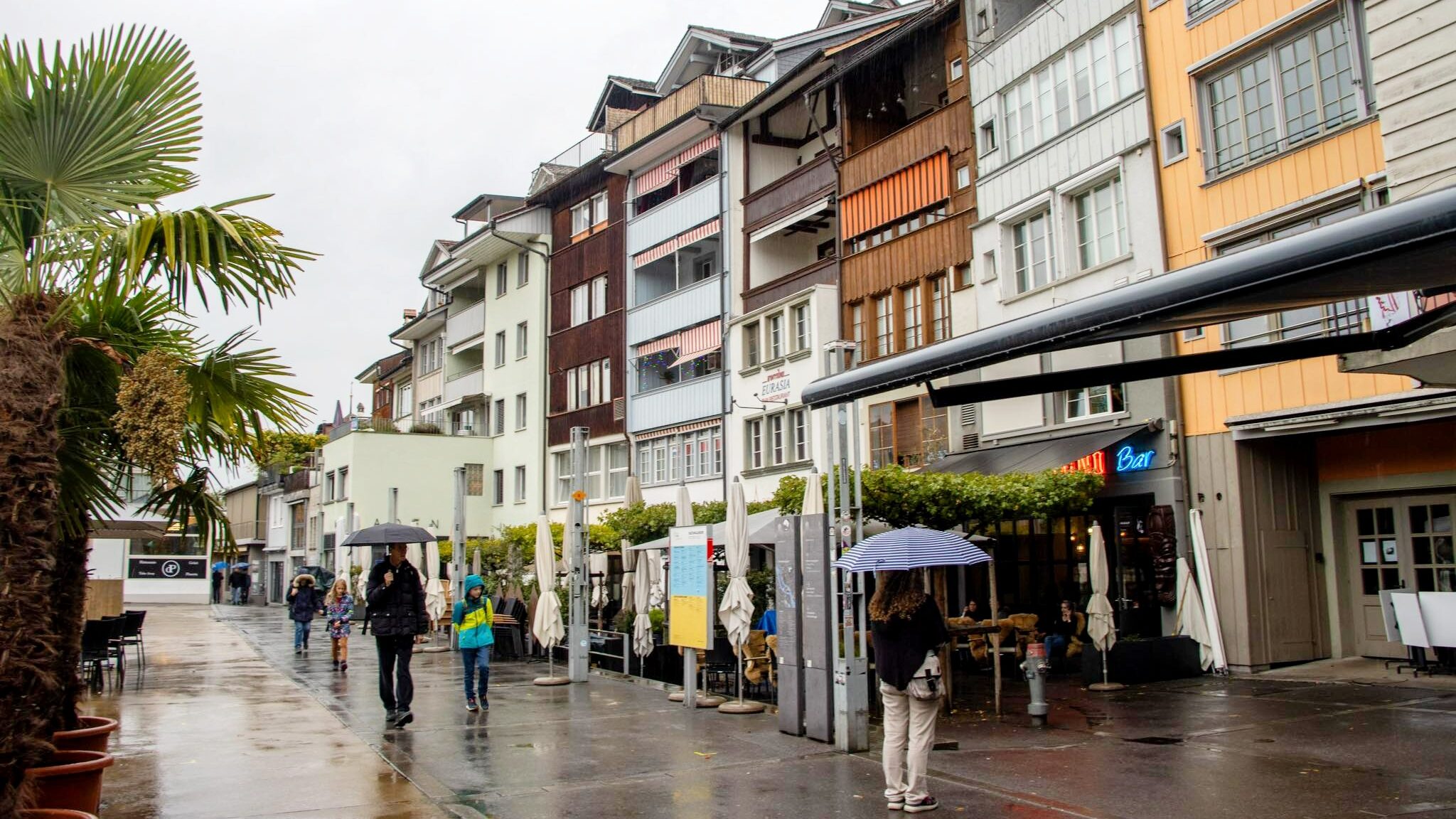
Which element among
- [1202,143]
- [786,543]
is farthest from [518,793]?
[1202,143]

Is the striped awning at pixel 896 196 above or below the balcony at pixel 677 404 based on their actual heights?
above

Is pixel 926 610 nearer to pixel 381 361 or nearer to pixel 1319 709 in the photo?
pixel 1319 709

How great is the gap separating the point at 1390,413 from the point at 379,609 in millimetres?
12725

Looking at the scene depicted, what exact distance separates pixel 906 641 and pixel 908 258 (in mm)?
17258

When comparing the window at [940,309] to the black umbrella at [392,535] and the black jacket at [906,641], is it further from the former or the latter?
the black jacket at [906,641]

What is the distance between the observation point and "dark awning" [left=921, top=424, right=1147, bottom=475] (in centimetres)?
1867

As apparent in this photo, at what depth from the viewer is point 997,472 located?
1958cm

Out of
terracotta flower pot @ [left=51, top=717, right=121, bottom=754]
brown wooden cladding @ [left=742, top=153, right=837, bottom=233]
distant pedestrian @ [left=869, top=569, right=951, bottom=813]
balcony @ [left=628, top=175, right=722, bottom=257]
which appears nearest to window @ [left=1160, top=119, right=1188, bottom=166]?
brown wooden cladding @ [left=742, top=153, right=837, bottom=233]

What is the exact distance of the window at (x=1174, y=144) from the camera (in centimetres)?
1861

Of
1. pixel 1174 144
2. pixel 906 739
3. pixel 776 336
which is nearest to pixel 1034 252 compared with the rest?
pixel 1174 144

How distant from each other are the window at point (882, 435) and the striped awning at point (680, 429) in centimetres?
636

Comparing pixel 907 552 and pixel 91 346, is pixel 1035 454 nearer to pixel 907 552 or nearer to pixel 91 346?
pixel 907 552

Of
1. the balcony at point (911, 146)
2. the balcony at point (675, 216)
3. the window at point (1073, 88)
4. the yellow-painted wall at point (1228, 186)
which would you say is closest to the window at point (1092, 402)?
the yellow-painted wall at point (1228, 186)

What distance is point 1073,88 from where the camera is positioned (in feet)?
68.0
